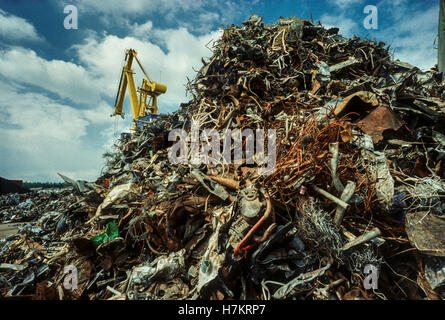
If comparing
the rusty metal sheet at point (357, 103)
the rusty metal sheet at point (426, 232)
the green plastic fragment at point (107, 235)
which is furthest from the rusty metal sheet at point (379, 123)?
the green plastic fragment at point (107, 235)

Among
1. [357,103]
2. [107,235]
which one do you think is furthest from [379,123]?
[107,235]

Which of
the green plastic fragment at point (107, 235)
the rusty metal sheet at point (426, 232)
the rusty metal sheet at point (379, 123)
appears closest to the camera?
the rusty metal sheet at point (426, 232)

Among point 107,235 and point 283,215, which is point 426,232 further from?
point 107,235

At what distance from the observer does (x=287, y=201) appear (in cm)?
231

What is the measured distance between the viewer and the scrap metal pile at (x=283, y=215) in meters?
1.91

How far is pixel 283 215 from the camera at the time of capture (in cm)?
242

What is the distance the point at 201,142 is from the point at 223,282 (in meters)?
2.51

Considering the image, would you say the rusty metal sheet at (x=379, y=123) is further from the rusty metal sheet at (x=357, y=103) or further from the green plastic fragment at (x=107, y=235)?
the green plastic fragment at (x=107, y=235)

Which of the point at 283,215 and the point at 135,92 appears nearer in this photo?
the point at 283,215

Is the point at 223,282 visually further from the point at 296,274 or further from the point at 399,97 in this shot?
the point at 399,97

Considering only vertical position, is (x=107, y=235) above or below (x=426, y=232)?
below

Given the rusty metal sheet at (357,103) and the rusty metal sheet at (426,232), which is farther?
the rusty metal sheet at (357,103)

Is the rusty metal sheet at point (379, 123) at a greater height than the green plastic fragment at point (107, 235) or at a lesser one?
greater

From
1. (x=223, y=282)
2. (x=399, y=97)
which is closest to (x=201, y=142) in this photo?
(x=223, y=282)
